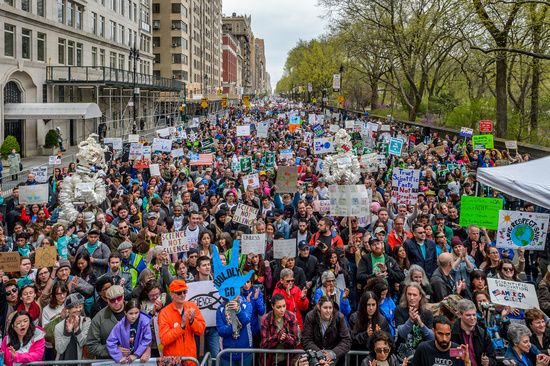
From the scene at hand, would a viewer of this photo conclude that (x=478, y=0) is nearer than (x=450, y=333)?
No

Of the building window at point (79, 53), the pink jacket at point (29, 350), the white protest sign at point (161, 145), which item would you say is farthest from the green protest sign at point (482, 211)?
the building window at point (79, 53)

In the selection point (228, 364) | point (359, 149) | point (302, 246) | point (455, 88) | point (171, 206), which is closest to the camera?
point (228, 364)

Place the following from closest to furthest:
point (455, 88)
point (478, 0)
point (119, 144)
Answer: point (478, 0) < point (119, 144) < point (455, 88)

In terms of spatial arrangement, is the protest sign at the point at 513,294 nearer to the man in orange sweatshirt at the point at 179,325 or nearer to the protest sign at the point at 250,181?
the man in orange sweatshirt at the point at 179,325

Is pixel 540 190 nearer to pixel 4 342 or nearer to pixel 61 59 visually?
pixel 4 342

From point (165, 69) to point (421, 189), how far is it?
69.1 meters

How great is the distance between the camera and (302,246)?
7863mm

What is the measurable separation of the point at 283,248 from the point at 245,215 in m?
2.59

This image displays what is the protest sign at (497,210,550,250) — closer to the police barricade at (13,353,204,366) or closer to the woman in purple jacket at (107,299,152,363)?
the police barricade at (13,353,204,366)

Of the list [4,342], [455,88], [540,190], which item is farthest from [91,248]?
[455,88]

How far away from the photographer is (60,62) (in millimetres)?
35938

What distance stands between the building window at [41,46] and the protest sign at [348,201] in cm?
2878

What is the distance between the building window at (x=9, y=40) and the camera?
29375mm

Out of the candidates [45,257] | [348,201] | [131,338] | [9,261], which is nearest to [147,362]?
[131,338]
